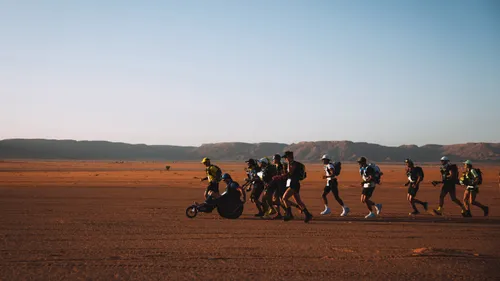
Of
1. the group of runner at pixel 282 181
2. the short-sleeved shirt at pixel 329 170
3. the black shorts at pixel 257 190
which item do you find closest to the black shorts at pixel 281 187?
the group of runner at pixel 282 181

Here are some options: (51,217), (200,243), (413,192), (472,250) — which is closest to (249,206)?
(413,192)

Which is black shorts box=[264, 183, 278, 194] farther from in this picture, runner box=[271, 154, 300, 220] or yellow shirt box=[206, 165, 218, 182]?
yellow shirt box=[206, 165, 218, 182]

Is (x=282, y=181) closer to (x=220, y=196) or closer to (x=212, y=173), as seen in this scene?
(x=220, y=196)

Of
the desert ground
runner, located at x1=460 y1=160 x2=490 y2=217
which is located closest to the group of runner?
runner, located at x1=460 y1=160 x2=490 y2=217

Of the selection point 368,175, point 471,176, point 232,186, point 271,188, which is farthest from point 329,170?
point 471,176

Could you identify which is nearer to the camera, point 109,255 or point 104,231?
point 109,255

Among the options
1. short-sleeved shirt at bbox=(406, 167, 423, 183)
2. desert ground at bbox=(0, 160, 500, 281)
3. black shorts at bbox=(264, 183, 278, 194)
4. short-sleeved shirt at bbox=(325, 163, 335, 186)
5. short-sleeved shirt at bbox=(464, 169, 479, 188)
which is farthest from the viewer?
short-sleeved shirt at bbox=(406, 167, 423, 183)

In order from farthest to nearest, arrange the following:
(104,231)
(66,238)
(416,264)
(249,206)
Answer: (249,206), (104,231), (66,238), (416,264)

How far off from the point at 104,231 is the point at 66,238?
3.78ft

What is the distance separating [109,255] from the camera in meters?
8.70

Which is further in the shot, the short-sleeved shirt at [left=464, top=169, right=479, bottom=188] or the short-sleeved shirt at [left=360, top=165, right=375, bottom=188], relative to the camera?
the short-sleeved shirt at [left=464, top=169, right=479, bottom=188]

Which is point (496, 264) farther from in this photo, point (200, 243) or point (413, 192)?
point (413, 192)

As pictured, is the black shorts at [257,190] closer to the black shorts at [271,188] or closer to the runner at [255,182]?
the runner at [255,182]

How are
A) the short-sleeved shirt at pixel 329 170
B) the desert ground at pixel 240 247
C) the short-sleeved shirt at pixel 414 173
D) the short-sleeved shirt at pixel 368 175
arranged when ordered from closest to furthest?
the desert ground at pixel 240 247 → the short-sleeved shirt at pixel 368 175 → the short-sleeved shirt at pixel 329 170 → the short-sleeved shirt at pixel 414 173
